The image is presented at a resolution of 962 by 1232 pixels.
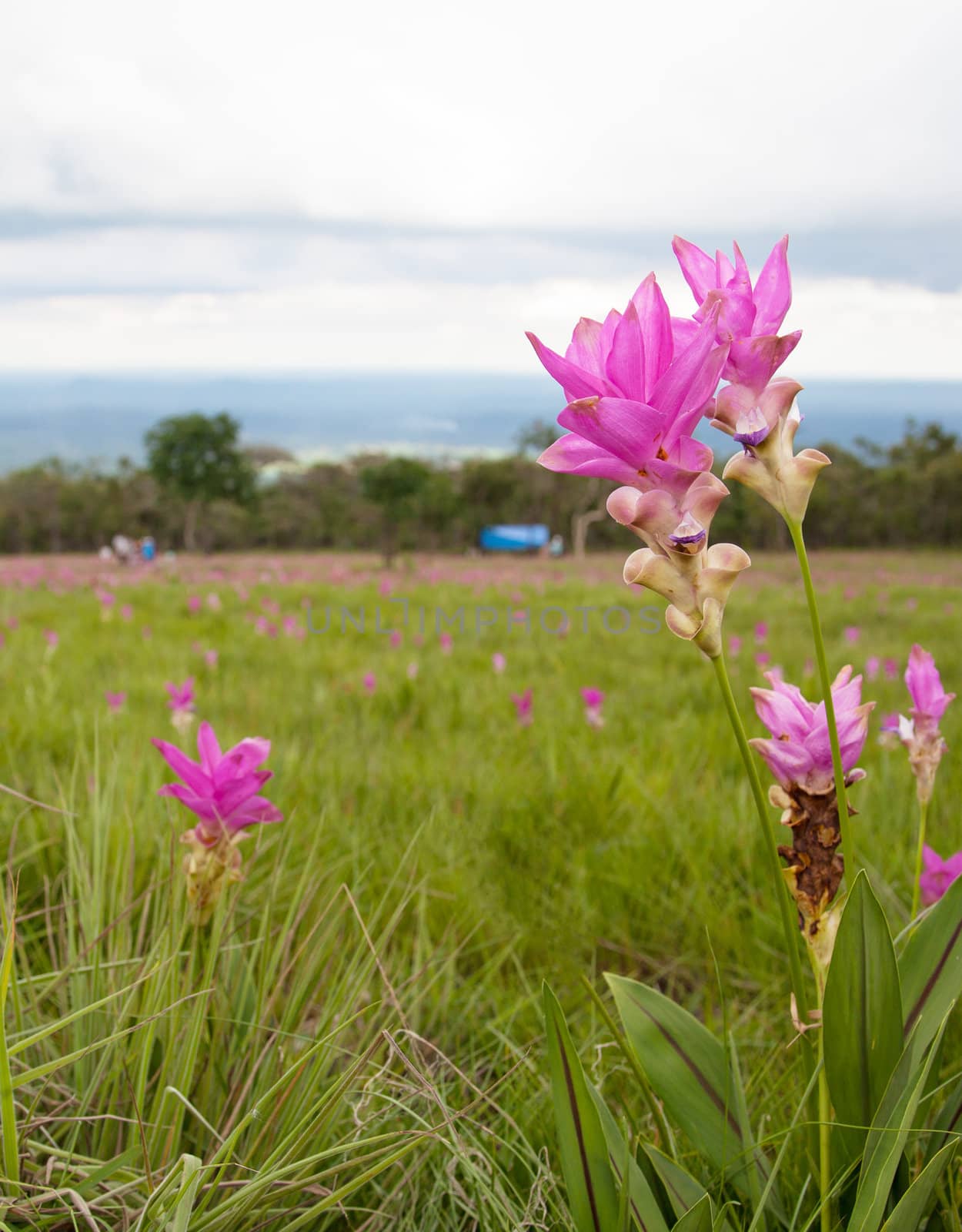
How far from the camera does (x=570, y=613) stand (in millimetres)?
7234

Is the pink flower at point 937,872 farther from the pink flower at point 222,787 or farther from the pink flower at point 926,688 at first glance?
the pink flower at point 222,787

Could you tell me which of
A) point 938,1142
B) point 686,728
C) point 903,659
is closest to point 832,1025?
point 938,1142

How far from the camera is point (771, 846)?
84 cm

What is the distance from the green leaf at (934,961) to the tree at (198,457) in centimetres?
Result: 4003

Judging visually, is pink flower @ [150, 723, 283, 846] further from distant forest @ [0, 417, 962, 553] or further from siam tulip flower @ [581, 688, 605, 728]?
distant forest @ [0, 417, 962, 553]

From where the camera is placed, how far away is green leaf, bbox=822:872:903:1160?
88 cm

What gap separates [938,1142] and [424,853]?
149cm

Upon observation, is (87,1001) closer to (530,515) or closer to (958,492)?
(958,492)

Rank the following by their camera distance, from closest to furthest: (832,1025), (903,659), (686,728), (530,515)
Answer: (832,1025) → (686,728) → (903,659) → (530,515)

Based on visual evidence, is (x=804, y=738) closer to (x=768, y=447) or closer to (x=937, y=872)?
(x=768, y=447)

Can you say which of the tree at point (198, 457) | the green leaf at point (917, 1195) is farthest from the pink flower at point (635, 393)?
the tree at point (198, 457)

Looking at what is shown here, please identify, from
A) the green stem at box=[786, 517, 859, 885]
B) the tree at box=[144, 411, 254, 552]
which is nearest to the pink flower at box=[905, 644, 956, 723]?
the green stem at box=[786, 517, 859, 885]

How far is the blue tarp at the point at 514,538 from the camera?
38.9 m

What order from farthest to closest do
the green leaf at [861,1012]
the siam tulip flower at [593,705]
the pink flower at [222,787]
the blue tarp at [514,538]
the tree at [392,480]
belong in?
1. the blue tarp at [514,538]
2. the tree at [392,480]
3. the siam tulip flower at [593,705]
4. the pink flower at [222,787]
5. the green leaf at [861,1012]
